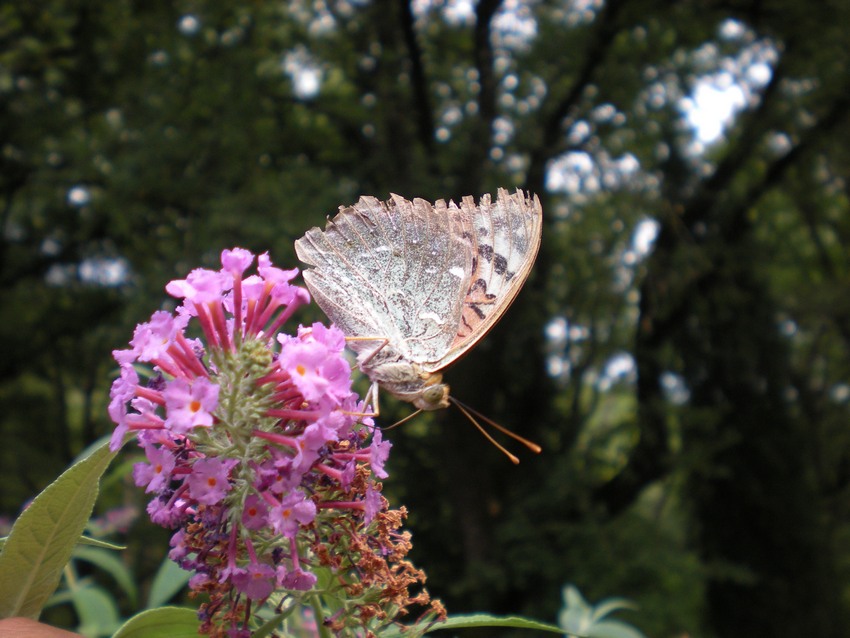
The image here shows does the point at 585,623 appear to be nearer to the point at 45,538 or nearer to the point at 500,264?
the point at 500,264

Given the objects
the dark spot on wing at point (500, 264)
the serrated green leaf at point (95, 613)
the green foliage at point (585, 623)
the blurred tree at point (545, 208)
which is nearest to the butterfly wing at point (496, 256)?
the dark spot on wing at point (500, 264)

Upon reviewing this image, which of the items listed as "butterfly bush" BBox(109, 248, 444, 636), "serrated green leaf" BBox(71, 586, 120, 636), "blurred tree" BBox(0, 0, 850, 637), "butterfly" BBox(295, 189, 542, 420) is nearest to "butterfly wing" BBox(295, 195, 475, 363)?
"butterfly" BBox(295, 189, 542, 420)

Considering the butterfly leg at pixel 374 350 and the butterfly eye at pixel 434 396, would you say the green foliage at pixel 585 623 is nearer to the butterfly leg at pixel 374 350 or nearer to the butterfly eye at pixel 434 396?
the butterfly eye at pixel 434 396

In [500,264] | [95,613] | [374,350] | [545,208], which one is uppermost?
[545,208]

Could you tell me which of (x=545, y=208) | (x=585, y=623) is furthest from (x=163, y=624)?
(x=545, y=208)

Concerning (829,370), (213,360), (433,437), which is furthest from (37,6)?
(829,370)

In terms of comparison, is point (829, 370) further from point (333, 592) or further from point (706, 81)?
point (333, 592)
